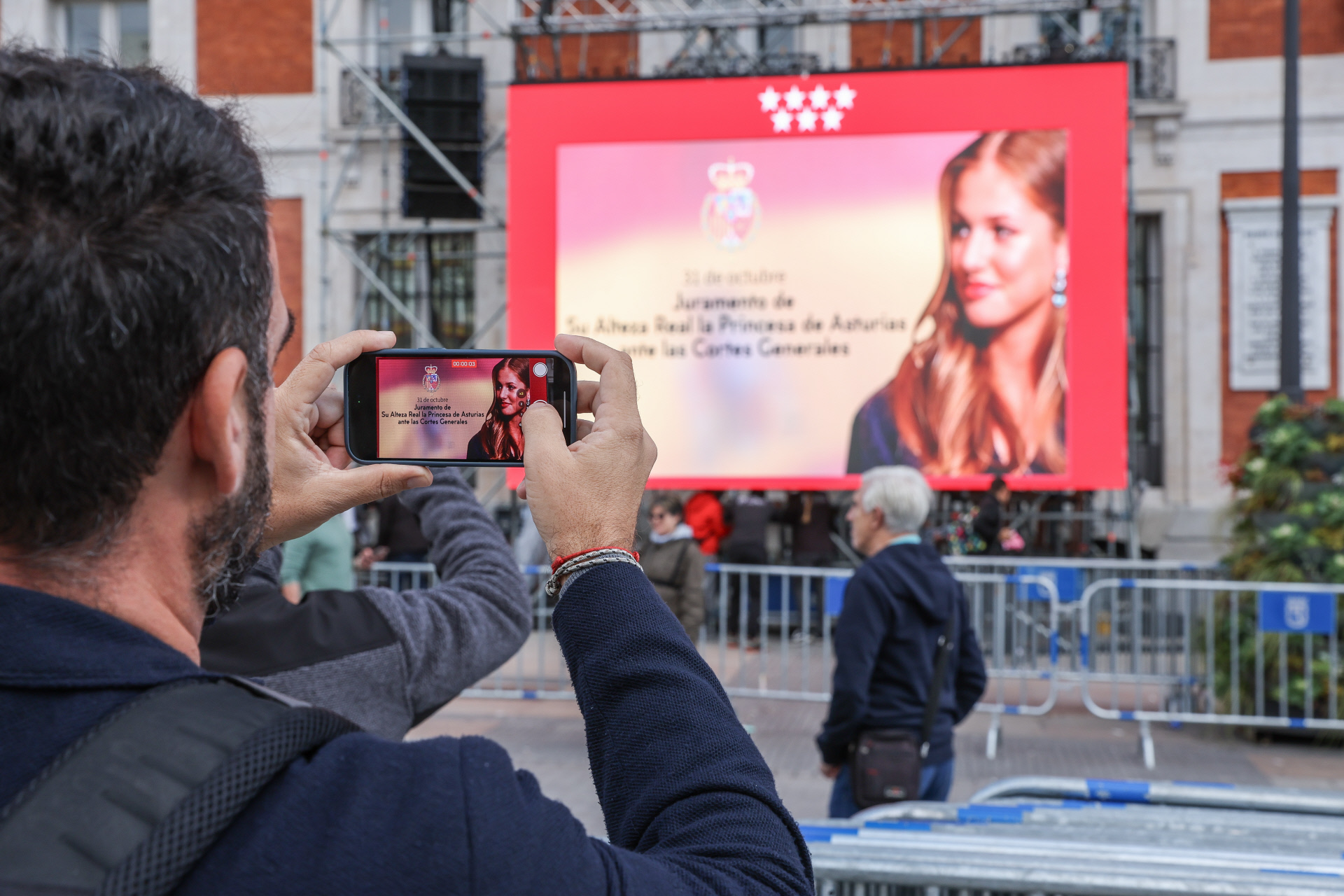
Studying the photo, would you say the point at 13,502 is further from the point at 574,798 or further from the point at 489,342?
the point at 489,342

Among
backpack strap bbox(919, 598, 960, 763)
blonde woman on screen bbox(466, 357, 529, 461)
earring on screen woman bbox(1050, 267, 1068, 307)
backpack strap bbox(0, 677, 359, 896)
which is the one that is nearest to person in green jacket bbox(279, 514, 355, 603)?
backpack strap bbox(919, 598, 960, 763)

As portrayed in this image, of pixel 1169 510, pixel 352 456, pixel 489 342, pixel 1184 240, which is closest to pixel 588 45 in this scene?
pixel 489 342

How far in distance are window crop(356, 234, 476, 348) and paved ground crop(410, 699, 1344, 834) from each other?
809cm

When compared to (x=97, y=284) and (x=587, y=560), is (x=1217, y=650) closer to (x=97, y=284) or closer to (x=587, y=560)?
(x=587, y=560)

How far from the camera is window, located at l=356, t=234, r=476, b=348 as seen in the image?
15.7 meters

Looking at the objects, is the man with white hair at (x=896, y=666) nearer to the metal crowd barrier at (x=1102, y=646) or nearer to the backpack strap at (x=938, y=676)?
the backpack strap at (x=938, y=676)

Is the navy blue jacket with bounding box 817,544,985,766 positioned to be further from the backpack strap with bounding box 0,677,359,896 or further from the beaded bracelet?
the backpack strap with bounding box 0,677,359,896

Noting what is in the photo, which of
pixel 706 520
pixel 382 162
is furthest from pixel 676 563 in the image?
pixel 382 162

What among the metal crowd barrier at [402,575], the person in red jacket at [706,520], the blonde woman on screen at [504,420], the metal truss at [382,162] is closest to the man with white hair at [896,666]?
the blonde woman on screen at [504,420]

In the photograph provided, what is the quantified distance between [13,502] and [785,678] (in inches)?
295

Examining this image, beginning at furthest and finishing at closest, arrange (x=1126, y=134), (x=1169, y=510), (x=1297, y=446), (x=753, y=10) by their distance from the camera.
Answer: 1. (x=1169, y=510)
2. (x=753, y=10)
3. (x=1126, y=134)
4. (x=1297, y=446)

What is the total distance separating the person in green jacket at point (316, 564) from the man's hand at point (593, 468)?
4.86 meters

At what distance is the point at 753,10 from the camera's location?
11.1 m

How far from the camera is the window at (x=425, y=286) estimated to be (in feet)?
51.4
